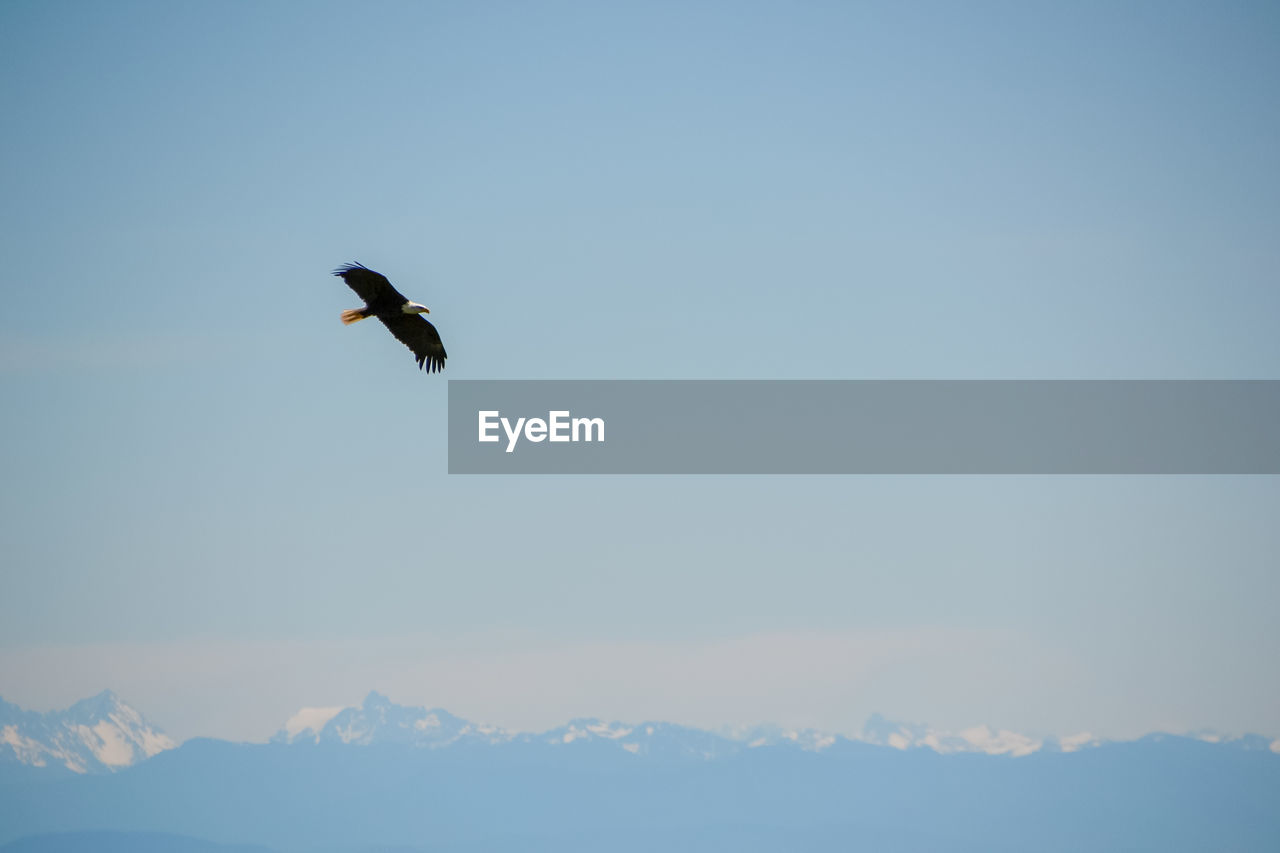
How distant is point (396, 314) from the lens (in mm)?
36750

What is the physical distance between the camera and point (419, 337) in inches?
1487

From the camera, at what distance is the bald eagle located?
35312mm

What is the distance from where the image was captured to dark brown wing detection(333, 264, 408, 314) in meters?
35.1

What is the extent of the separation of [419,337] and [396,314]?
123 cm

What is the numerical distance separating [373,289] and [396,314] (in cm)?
132

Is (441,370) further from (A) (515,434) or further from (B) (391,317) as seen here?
(A) (515,434)

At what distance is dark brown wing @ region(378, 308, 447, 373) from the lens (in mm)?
37125

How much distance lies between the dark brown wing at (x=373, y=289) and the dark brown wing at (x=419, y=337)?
565 mm

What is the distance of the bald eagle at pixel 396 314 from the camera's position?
116 ft

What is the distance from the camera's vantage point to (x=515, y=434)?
46.1 m

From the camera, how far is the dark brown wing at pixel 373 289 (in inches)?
1380

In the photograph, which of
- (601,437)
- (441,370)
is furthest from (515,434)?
(441,370)

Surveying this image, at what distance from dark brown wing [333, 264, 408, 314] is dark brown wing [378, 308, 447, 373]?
1.86 feet

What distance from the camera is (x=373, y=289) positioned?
35594 mm
